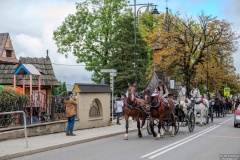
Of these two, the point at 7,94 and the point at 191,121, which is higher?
the point at 7,94

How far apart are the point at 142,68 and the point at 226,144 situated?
31325mm

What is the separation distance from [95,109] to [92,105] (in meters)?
0.45

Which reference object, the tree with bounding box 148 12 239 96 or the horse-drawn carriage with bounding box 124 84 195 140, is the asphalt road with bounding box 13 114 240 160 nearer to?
the horse-drawn carriage with bounding box 124 84 195 140

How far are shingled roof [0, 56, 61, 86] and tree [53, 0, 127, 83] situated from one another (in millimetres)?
19184

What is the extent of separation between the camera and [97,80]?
5447 cm

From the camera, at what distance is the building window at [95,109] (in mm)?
22388

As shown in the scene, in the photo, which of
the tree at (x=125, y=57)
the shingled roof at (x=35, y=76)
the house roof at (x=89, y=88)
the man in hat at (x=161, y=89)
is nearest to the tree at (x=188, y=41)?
the tree at (x=125, y=57)

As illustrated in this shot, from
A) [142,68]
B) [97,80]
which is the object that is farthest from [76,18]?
[142,68]

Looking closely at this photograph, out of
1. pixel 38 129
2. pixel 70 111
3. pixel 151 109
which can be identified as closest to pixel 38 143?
pixel 38 129

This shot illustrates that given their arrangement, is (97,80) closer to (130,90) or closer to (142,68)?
(142,68)

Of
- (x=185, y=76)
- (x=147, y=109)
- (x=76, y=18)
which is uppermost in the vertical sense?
(x=76, y=18)

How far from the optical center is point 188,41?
43.4m

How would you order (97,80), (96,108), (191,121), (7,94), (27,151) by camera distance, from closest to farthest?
1. (27,151)
2. (7,94)
3. (191,121)
4. (96,108)
5. (97,80)

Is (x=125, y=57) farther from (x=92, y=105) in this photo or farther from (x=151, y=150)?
(x=151, y=150)
